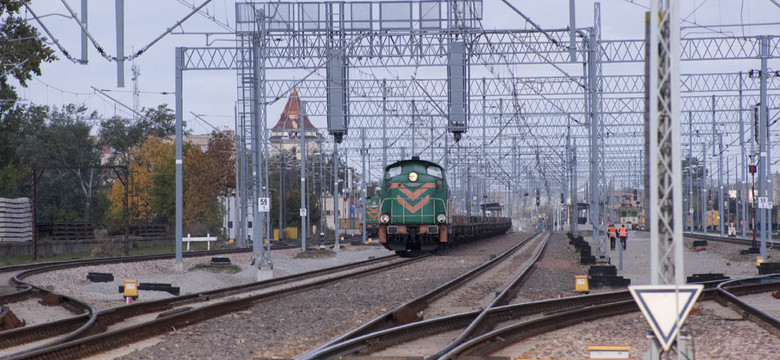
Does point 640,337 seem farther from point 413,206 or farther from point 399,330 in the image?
point 413,206

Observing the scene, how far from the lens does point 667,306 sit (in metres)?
8.02

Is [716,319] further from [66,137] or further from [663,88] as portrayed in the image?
[66,137]

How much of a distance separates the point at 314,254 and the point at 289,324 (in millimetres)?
26888

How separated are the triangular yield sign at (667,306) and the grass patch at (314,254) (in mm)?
32362

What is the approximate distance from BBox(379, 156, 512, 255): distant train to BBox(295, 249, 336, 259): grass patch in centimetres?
418

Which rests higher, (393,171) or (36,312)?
(393,171)

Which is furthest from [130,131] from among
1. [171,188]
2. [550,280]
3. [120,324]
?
[120,324]

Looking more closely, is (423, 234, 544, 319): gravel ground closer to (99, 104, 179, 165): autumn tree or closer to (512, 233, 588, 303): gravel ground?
(512, 233, 588, 303): gravel ground

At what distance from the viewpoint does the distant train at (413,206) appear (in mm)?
37406

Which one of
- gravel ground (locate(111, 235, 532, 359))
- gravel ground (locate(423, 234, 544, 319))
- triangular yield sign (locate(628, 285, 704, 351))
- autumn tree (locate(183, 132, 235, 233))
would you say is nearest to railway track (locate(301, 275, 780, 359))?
gravel ground (locate(111, 235, 532, 359))

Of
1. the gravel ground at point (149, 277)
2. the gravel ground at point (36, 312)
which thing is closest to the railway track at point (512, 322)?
the gravel ground at point (36, 312)

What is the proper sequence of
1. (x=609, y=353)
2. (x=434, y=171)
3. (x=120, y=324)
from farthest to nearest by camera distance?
(x=434, y=171) → (x=120, y=324) → (x=609, y=353)

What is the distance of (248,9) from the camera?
32.6 meters

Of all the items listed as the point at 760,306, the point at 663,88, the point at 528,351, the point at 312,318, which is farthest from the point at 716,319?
the point at 663,88
